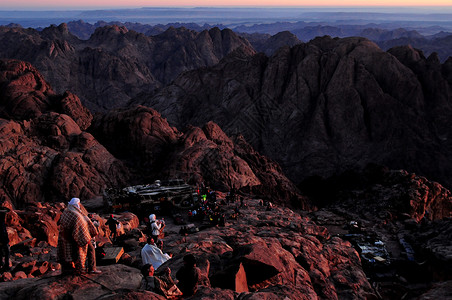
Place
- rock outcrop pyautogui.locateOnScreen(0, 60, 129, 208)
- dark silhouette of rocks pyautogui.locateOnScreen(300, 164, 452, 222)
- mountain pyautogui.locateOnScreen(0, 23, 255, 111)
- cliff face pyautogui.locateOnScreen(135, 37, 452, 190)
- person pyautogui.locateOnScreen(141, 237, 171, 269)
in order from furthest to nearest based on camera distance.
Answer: mountain pyautogui.locateOnScreen(0, 23, 255, 111)
cliff face pyautogui.locateOnScreen(135, 37, 452, 190)
dark silhouette of rocks pyautogui.locateOnScreen(300, 164, 452, 222)
rock outcrop pyautogui.locateOnScreen(0, 60, 129, 208)
person pyautogui.locateOnScreen(141, 237, 171, 269)

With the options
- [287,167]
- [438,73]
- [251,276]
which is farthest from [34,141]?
[438,73]

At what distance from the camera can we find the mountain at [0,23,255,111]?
422ft

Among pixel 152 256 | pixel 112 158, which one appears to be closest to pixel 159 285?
pixel 152 256

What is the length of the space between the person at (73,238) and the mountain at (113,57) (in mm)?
110126

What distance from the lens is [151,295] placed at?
8.36 m

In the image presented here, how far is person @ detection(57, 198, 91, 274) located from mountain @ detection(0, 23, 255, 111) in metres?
110

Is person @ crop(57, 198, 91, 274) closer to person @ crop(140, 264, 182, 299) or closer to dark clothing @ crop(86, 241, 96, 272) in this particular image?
dark clothing @ crop(86, 241, 96, 272)

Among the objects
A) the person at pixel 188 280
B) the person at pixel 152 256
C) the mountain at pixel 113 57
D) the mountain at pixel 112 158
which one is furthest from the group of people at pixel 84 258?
the mountain at pixel 113 57

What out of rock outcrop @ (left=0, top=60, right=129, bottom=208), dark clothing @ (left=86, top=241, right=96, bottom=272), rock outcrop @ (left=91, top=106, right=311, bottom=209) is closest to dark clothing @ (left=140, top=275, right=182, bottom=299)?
dark clothing @ (left=86, top=241, right=96, bottom=272)

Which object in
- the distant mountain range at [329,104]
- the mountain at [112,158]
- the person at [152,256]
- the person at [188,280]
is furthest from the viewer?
the distant mountain range at [329,104]

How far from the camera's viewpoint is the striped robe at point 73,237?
9219 mm

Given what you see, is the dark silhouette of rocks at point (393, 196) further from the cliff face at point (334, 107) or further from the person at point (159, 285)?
the person at point (159, 285)

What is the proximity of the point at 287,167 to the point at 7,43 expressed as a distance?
128345 mm

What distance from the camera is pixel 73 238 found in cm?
928
